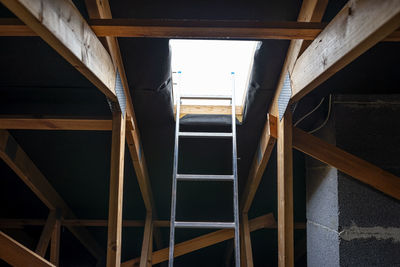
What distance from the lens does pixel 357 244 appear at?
2160 millimetres

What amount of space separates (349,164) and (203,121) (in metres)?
1.14

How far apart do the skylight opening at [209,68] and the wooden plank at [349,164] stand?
817 mm

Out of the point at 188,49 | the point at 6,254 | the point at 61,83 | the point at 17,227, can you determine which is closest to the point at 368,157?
the point at 188,49

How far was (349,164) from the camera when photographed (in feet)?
6.91

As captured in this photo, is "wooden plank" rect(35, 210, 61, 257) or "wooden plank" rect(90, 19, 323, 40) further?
"wooden plank" rect(35, 210, 61, 257)

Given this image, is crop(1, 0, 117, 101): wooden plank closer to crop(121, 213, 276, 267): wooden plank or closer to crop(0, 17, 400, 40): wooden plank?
crop(0, 17, 400, 40): wooden plank

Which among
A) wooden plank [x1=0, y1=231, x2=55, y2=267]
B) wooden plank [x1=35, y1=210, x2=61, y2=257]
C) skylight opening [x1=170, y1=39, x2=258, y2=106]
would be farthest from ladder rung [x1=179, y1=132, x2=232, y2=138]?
wooden plank [x1=35, y1=210, x2=61, y2=257]

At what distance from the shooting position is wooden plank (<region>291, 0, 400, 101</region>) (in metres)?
1.01

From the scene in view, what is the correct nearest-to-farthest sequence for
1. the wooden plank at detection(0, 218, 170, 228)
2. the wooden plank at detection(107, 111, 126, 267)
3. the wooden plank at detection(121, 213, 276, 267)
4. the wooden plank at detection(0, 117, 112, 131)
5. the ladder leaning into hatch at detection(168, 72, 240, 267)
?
the wooden plank at detection(107, 111, 126, 267)
the wooden plank at detection(0, 117, 112, 131)
the ladder leaning into hatch at detection(168, 72, 240, 267)
the wooden plank at detection(121, 213, 276, 267)
the wooden plank at detection(0, 218, 170, 228)

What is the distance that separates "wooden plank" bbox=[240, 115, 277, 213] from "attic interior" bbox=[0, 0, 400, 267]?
0.02m

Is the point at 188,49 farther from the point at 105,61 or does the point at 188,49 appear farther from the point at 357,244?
the point at 357,244

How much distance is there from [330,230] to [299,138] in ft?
2.32

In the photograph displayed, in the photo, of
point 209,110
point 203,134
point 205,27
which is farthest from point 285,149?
point 209,110

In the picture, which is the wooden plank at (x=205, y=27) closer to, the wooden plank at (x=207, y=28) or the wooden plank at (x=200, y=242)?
the wooden plank at (x=207, y=28)
